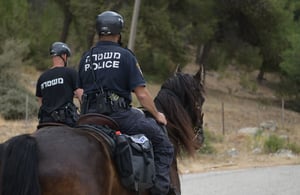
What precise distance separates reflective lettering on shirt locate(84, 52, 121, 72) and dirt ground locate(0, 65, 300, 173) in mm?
1961

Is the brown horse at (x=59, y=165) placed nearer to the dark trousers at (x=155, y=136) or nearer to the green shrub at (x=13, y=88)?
the dark trousers at (x=155, y=136)

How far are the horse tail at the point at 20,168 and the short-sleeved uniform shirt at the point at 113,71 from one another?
1159 millimetres

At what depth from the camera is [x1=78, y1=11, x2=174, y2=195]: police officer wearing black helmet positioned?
592cm

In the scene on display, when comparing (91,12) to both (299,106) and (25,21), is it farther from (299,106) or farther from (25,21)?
(299,106)

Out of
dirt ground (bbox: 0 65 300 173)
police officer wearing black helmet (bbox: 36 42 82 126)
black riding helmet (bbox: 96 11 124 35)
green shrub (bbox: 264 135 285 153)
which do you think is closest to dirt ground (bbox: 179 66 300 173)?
dirt ground (bbox: 0 65 300 173)

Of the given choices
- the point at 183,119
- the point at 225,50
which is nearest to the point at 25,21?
the point at 225,50

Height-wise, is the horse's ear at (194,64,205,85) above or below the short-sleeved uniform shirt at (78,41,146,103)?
below

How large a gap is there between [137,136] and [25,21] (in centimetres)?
3284

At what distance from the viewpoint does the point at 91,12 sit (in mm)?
36062

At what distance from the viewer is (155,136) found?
6.12m

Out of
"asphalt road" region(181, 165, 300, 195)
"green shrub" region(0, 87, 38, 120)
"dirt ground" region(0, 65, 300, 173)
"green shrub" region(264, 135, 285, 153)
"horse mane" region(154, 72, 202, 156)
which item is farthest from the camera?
"green shrub" region(0, 87, 38, 120)

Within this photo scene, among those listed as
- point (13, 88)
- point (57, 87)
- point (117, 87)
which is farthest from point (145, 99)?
point (13, 88)

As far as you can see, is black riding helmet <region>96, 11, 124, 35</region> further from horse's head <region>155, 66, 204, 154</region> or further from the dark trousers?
horse's head <region>155, 66, 204, 154</region>

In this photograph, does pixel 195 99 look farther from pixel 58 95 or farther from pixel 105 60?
pixel 58 95
